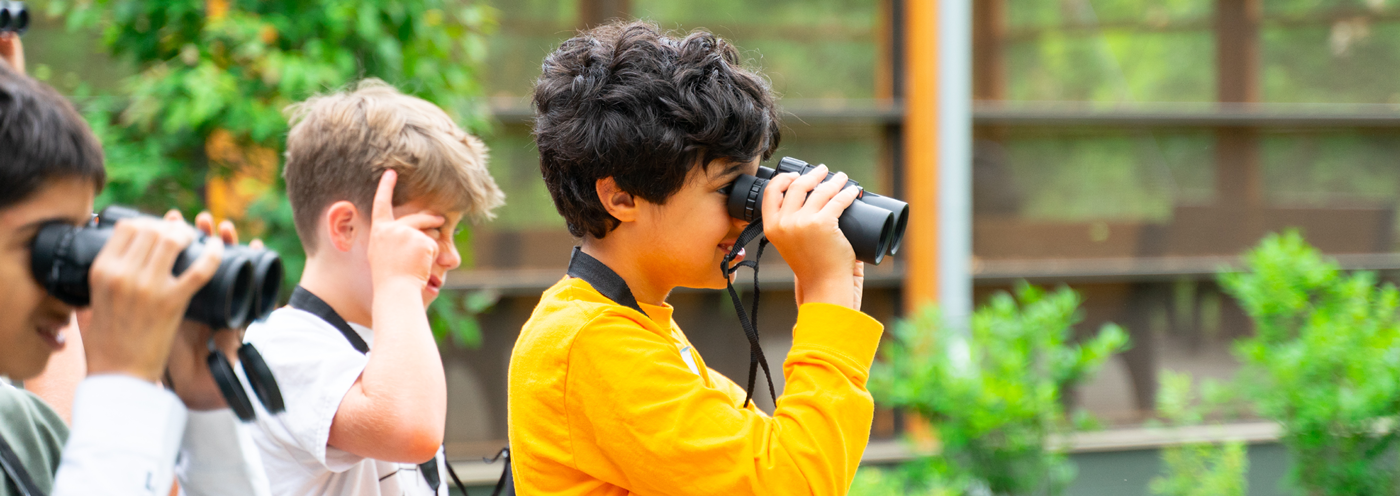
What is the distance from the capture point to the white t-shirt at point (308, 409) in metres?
1.36

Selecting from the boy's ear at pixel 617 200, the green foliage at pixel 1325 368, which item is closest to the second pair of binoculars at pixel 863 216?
the boy's ear at pixel 617 200

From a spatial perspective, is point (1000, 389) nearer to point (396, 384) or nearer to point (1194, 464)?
point (1194, 464)

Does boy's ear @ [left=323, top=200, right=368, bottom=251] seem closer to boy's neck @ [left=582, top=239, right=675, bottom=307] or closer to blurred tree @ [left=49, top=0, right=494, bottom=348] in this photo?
boy's neck @ [left=582, top=239, right=675, bottom=307]

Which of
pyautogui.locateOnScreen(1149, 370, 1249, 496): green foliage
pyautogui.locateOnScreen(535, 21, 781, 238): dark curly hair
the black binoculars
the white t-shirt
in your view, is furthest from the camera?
pyautogui.locateOnScreen(1149, 370, 1249, 496): green foliage

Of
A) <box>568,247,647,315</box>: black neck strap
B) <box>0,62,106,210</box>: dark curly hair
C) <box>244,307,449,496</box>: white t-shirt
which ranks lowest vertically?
<box>244,307,449,496</box>: white t-shirt

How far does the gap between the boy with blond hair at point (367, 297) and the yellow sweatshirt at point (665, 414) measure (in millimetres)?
177

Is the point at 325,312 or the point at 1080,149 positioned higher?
the point at 325,312

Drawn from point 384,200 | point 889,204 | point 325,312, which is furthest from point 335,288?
point 889,204

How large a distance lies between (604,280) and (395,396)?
1.03 feet

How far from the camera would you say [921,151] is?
4.75m

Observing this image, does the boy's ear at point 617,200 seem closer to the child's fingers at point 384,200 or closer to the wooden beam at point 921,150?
the child's fingers at point 384,200

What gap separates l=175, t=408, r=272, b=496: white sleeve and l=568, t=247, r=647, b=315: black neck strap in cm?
47

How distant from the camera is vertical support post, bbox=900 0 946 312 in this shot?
471cm

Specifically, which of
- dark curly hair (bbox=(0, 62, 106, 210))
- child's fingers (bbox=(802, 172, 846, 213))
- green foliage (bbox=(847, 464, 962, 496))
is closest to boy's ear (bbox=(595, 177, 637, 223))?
child's fingers (bbox=(802, 172, 846, 213))
